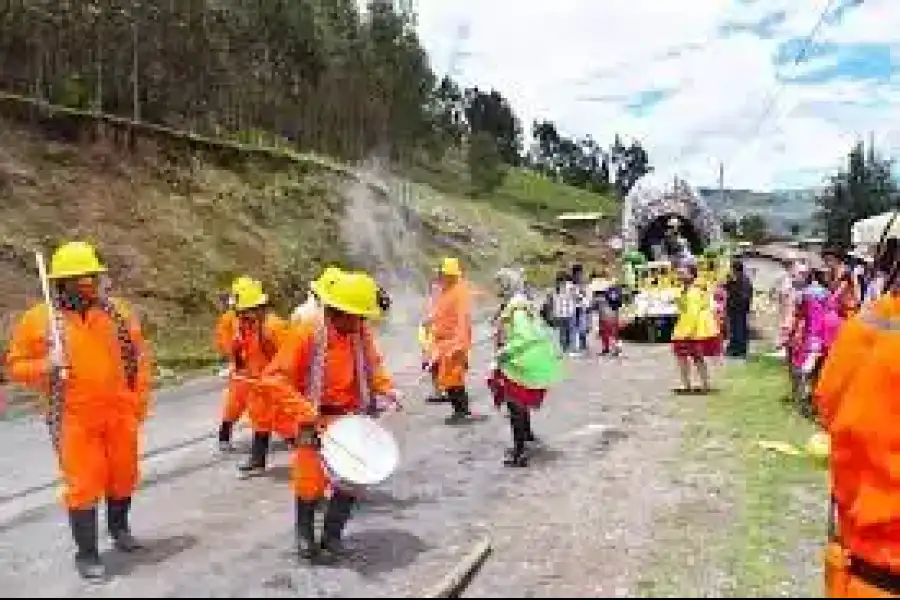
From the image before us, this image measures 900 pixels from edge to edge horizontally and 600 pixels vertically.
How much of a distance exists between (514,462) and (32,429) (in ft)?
22.2

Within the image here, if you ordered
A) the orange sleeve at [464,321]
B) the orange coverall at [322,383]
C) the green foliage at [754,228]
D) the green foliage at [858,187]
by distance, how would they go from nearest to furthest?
1. the orange coverall at [322,383]
2. the orange sleeve at [464,321]
3. the green foliage at [858,187]
4. the green foliage at [754,228]

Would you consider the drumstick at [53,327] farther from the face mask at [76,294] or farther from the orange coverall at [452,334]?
the orange coverall at [452,334]

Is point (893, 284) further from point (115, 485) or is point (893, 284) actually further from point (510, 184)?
point (510, 184)

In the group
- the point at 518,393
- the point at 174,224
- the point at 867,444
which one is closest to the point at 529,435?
the point at 518,393

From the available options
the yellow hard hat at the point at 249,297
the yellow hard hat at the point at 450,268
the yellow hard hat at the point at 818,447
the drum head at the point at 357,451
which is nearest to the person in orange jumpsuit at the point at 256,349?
the yellow hard hat at the point at 249,297

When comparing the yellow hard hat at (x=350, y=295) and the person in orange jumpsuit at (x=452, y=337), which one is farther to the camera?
the person in orange jumpsuit at (x=452, y=337)

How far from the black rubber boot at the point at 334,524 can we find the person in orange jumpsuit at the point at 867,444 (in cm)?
390

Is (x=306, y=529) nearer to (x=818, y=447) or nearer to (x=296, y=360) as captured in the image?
(x=296, y=360)

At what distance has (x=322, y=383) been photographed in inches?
319

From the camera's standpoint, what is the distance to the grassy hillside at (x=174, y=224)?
27.4 metres

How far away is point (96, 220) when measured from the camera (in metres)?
30.6

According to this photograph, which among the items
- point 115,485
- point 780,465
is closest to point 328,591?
point 115,485

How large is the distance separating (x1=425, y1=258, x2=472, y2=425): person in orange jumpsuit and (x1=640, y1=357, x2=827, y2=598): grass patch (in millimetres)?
2372

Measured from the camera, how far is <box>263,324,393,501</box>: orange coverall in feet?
26.3
